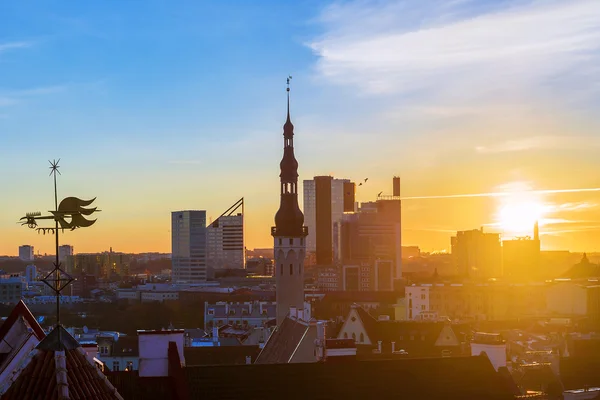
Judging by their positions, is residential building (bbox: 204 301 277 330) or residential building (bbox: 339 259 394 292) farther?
residential building (bbox: 339 259 394 292)

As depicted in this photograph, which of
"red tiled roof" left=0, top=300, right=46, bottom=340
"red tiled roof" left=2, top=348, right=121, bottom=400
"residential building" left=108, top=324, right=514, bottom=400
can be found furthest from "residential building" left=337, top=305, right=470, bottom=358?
"red tiled roof" left=2, top=348, right=121, bottom=400

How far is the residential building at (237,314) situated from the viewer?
104m

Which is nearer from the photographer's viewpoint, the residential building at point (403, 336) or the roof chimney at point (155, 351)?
the roof chimney at point (155, 351)

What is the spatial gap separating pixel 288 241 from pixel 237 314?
125ft

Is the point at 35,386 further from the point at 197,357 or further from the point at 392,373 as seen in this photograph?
the point at 197,357

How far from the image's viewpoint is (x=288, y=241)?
70.8 metres

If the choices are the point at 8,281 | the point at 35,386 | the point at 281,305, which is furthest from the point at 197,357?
the point at 8,281

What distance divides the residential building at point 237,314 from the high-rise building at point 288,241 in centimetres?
3187

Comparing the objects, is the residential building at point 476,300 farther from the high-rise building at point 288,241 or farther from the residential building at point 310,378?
the residential building at point 310,378

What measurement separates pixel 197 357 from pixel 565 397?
2722cm

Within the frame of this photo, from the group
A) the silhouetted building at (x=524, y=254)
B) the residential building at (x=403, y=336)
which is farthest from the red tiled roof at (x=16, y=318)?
the silhouetted building at (x=524, y=254)

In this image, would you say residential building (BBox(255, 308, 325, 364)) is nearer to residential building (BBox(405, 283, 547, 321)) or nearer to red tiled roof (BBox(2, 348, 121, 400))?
red tiled roof (BBox(2, 348, 121, 400))

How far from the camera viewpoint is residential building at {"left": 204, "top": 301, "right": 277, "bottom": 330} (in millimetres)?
104250

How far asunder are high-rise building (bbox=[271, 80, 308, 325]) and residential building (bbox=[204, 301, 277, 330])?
31.9 m
